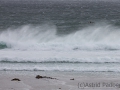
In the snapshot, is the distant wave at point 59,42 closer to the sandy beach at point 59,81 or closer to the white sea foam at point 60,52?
the white sea foam at point 60,52

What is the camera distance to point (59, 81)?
65.7ft

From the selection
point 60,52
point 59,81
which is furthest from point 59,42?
point 59,81

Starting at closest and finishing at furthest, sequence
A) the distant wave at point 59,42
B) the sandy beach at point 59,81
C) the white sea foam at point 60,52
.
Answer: the sandy beach at point 59,81
the white sea foam at point 60,52
the distant wave at point 59,42

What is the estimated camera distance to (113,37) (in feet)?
116

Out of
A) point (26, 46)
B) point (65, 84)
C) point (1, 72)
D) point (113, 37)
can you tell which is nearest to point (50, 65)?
point (1, 72)

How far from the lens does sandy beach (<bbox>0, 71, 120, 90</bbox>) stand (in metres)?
18.7

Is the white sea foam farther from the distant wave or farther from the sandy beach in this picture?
the sandy beach

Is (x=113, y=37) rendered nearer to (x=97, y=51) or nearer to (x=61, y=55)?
(x=97, y=51)

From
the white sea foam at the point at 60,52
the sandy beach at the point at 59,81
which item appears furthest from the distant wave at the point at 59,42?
the sandy beach at the point at 59,81

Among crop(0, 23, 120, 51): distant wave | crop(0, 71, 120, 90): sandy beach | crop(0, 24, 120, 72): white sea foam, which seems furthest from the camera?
crop(0, 23, 120, 51): distant wave

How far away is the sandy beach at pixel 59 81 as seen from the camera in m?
18.7

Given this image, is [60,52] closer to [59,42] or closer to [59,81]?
[59,42]

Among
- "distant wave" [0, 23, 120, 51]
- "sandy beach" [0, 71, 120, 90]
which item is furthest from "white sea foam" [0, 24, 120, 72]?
"sandy beach" [0, 71, 120, 90]

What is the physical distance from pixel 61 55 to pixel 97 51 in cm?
339
